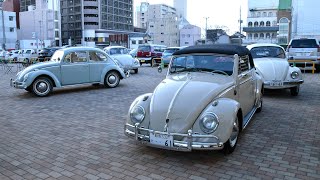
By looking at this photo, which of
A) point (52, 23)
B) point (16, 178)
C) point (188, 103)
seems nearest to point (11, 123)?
point (16, 178)

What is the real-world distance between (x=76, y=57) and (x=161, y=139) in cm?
793

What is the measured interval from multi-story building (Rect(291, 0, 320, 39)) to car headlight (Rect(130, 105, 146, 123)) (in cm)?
3703

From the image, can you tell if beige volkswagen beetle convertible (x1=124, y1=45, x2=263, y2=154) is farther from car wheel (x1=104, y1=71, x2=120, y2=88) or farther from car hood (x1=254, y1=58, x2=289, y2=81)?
car wheel (x1=104, y1=71, x2=120, y2=88)

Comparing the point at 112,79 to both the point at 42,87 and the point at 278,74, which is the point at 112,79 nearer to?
the point at 42,87

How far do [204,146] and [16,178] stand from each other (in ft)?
8.50

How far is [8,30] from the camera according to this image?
74.6 metres

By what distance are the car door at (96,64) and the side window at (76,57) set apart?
27cm

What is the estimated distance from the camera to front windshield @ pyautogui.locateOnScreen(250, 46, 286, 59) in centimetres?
1088

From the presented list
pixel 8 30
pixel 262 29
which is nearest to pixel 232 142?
pixel 262 29

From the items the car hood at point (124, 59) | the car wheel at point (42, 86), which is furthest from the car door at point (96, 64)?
the car hood at point (124, 59)

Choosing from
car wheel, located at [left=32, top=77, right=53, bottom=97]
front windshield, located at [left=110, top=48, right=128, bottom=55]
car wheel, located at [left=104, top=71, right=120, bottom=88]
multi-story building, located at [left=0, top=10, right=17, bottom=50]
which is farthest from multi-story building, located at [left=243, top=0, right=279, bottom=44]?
car wheel, located at [left=32, top=77, right=53, bottom=97]

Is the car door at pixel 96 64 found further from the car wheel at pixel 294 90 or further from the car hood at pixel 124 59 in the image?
the car wheel at pixel 294 90

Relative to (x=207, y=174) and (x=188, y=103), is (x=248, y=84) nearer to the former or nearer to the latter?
(x=188, y=103)

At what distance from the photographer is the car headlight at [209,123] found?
4387mm
